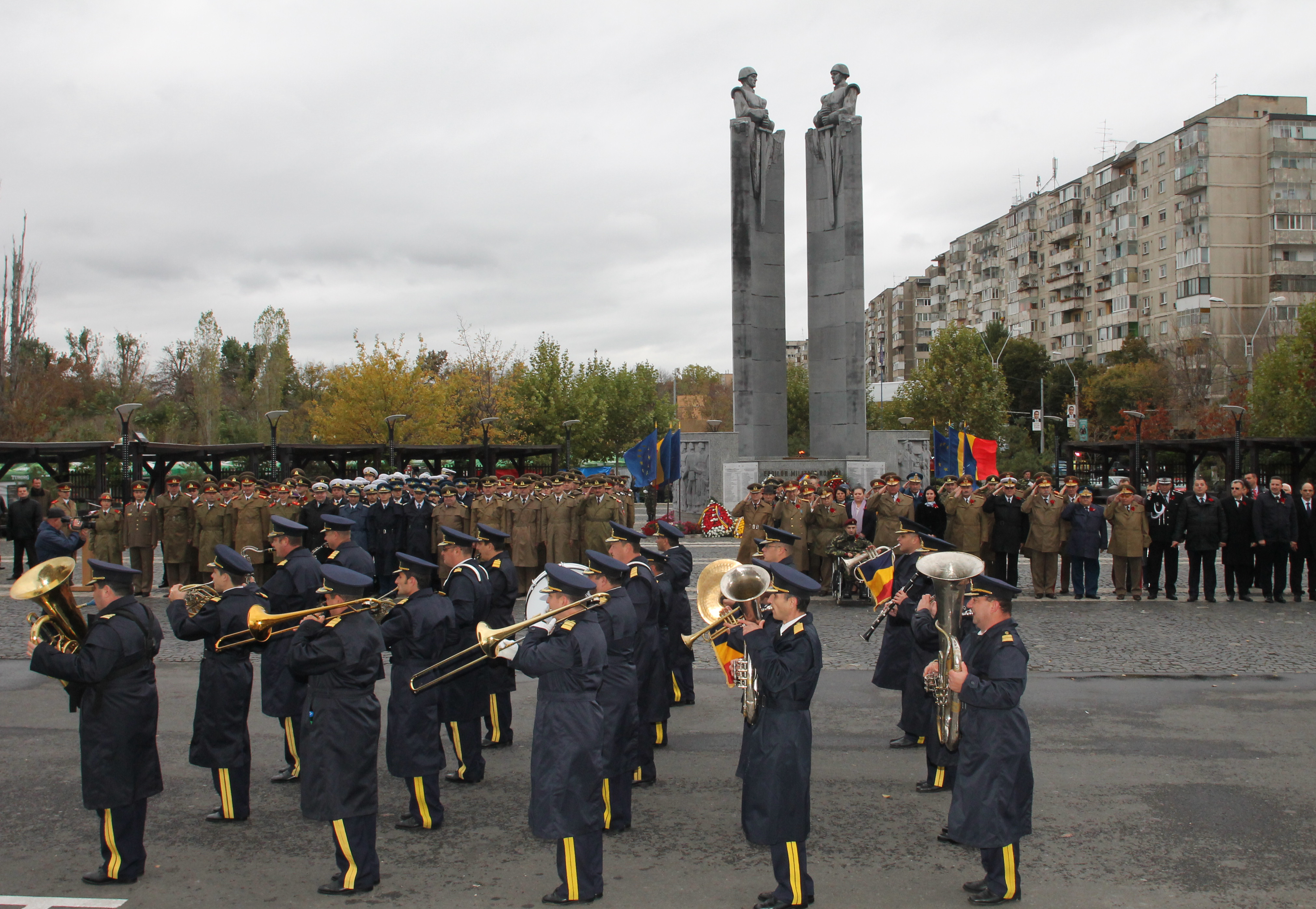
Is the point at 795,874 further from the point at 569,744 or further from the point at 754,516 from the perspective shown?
the point at 754,516

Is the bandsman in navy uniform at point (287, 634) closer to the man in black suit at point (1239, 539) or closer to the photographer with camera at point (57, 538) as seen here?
the photographer with camera at point (57, 538)

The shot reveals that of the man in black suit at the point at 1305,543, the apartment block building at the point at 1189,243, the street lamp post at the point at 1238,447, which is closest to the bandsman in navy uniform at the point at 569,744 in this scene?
the man in black suit at the point at 1305,543

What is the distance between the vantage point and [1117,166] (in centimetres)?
7300

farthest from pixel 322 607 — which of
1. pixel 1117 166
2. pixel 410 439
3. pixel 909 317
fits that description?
pixel 909 317

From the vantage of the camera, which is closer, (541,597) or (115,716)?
(115,716)

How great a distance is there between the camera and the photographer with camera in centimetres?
1515

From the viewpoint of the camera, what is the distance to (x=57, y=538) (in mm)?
15125

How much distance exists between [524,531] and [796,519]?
4667mm

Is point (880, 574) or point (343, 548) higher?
point (343, 548)

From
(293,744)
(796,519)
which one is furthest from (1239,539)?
(293,744)

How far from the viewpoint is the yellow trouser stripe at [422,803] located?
652 cm

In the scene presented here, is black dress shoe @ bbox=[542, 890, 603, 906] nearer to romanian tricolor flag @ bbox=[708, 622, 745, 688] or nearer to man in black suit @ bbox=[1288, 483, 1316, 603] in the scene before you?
romanian tricolor flag @ bbox=[708, 622, 745, 688]

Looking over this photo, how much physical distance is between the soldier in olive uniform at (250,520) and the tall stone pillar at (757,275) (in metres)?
15.2

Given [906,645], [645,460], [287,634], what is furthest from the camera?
[645,460]
